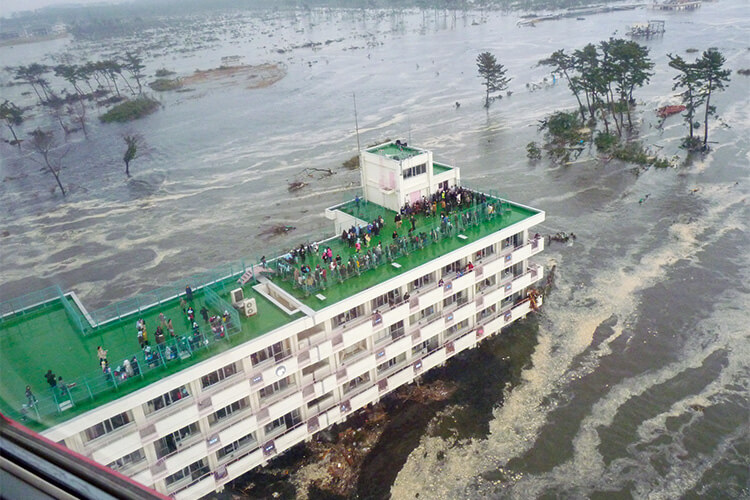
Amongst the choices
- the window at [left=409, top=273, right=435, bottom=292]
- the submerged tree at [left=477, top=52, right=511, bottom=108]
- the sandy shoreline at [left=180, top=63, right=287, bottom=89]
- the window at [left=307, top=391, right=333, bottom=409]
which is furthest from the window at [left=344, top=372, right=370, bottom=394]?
the sandy shoreline at [left=180, top=63, right=287, bottom=89]

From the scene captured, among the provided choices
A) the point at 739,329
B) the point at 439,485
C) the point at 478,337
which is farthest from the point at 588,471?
the point at 739,329

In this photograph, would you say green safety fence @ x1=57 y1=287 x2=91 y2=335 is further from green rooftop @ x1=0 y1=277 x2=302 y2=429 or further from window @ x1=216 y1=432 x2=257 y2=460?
window @ x1=216 y1=432 x2=257 y2=460

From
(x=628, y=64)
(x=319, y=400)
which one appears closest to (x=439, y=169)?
(x=319, y=400)

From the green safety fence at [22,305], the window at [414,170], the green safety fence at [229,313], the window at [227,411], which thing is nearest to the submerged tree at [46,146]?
the green safety fence at [22,305]

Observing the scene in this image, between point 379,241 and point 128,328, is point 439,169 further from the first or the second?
point 128,328

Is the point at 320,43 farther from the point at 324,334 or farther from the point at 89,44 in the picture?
the point at 324,334

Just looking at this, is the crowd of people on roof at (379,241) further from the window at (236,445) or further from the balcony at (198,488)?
the balcony at (198,488)
